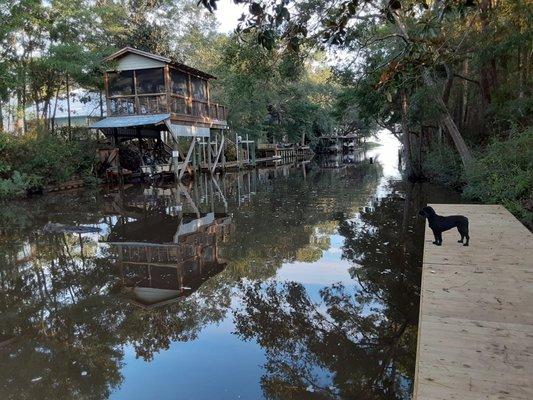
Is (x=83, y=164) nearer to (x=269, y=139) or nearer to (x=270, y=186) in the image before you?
(x=270, y=186)

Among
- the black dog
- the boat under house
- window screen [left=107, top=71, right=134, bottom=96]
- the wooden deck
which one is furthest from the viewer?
window screen [left=107, top=71, right=134, bottom=96]

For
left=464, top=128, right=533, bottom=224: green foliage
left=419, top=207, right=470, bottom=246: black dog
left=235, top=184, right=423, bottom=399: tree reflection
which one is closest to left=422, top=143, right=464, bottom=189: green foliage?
left=464, top=128, right=533, bottom=224: green foliage

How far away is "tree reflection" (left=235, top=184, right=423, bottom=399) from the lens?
Answer: 402 cm

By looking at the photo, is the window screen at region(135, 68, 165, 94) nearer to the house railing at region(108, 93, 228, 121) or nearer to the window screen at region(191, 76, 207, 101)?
the house railing at region(108, 93, 228, 121)

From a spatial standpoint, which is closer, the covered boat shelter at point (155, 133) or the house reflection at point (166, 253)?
the house reflection at point (166, 253)

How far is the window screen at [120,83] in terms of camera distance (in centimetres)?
2197

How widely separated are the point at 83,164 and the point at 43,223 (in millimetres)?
10603

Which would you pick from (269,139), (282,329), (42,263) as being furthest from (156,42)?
(282,329)

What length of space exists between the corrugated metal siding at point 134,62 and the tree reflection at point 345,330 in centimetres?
1669

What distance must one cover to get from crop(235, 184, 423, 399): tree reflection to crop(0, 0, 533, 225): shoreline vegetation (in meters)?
2.59

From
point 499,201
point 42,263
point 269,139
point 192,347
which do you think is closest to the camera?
point 192,347

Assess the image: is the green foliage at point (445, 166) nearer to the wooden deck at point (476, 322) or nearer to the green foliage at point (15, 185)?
the wooden deck at point (476, 322)

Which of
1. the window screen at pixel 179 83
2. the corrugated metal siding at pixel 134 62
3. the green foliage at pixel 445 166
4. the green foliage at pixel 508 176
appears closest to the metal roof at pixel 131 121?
the window screen at pixel 179 83

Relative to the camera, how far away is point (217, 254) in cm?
856
